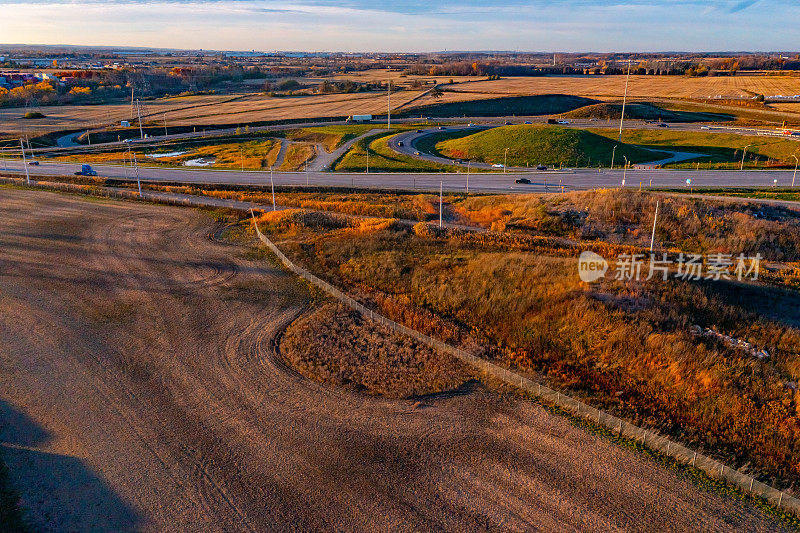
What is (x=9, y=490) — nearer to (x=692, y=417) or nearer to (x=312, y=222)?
(x=692, y=417)

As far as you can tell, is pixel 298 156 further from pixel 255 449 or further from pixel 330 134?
pixel 255 449

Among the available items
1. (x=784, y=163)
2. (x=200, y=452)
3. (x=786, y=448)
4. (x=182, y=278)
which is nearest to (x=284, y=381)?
(x=200, y=452)

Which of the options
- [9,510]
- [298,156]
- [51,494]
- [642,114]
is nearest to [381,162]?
[298,156]

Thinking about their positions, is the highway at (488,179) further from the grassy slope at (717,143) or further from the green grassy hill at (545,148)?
the grassy slope at (717,143)

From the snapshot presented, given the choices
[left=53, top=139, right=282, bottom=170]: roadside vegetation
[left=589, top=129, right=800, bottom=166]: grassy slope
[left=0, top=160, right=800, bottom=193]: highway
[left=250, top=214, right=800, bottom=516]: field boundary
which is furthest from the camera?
[left=53, top=139, right=282, bottom=170]: roadside vegetation

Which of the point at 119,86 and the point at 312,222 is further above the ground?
the point at 119,86

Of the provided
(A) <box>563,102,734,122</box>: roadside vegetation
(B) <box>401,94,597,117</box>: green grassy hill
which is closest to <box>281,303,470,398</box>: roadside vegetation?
(A) <box>563,102,734,122</box>: roadside vegetation

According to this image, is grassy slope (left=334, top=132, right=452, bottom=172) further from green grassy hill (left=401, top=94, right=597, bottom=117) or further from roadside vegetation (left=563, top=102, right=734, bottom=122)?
roadside vegetation (left=563, top=102, right=734, bottom=122)
